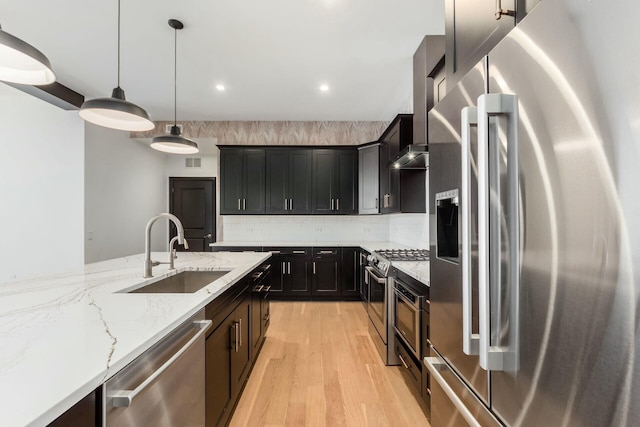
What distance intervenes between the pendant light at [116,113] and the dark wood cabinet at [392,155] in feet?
7.62

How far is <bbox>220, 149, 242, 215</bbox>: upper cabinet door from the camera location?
4.76 m

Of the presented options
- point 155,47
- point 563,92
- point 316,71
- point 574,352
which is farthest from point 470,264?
point 155,47

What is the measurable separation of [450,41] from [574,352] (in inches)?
49.5

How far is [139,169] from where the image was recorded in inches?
213

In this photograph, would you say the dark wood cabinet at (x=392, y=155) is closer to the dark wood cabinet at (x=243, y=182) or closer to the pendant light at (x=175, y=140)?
the dark wood cabinet at (x=243, y=182)

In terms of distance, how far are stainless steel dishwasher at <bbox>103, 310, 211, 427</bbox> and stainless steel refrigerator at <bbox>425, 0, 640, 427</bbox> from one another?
956mm

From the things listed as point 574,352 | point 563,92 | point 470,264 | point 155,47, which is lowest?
point 574,352

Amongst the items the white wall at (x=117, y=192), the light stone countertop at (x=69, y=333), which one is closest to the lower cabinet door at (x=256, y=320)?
the light stone countertop at (x=69, y=333)

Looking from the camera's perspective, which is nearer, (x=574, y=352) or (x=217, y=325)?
(x=574, y=352)

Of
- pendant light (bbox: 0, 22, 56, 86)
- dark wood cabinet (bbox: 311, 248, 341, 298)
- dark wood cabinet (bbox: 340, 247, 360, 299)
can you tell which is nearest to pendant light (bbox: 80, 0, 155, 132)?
pendant light (bbox: 0, 22, 56, 86)

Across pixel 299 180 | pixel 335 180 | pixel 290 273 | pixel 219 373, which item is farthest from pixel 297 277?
pixel 219 373

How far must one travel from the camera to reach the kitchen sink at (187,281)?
6.40 ft

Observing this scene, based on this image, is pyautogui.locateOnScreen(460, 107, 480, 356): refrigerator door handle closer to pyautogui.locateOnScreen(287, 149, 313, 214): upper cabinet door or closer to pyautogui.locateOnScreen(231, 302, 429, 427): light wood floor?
pyautogui.locateOnScreen(231, 302, 429, 427): light wood floor

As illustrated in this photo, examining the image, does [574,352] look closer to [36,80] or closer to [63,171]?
[36,80]
